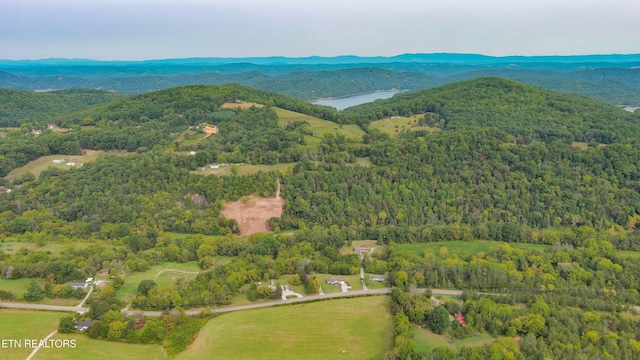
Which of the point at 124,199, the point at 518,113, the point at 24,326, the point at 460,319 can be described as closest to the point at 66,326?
the point at 24,326

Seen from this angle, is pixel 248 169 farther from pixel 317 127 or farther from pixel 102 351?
pixel 102 351

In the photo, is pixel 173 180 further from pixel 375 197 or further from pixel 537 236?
pixel 537 236

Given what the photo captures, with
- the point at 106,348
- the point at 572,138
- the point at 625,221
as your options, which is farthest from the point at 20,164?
the point at 572,138

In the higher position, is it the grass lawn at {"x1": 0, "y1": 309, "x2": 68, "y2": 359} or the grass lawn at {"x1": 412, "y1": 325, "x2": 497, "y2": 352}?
the grass lawn at {"x1": 0, "y1": 309, "x2": 68, "y2": 359}

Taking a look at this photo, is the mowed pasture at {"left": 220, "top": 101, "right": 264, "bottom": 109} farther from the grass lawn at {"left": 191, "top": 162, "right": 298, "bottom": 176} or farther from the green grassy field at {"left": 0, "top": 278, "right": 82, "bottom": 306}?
the green grassy field at {"left": 0, "top": 278, "right": 82, "bottom": 306}

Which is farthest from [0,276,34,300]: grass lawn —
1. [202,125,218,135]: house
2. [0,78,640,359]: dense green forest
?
[202,125,218,135]: house

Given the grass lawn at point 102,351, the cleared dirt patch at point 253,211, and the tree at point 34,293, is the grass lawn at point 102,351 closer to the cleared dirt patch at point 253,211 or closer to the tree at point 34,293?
the tree at point 34,293
